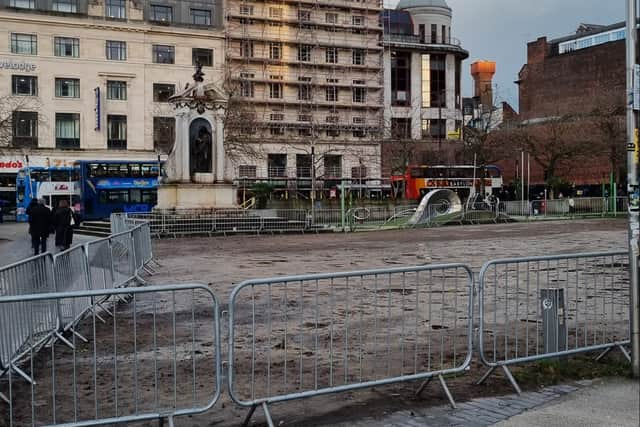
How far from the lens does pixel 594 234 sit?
1056 inches

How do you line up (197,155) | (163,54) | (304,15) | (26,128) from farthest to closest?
(304,15) → (163,54) → (26,128) → (197,155)

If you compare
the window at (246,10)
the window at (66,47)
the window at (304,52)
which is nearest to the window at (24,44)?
the window at (66,47)

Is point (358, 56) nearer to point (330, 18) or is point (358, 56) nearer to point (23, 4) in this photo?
point (330, 18)

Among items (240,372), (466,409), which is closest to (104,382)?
(240,372)

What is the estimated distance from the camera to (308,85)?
2749 inches

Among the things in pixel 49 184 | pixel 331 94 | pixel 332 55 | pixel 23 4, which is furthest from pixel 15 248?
pixel 332 55

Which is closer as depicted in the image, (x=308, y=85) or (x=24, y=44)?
(x=24, y=44)

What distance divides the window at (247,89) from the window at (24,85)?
18416 mm

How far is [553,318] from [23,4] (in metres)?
60.1

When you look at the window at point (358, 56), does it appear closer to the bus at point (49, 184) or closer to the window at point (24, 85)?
the window at point (24, 85)

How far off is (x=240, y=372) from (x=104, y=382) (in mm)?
1293

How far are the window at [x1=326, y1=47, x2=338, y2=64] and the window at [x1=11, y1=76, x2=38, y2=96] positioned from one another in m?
29.2

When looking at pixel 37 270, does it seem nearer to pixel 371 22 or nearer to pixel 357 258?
pixel 357 258

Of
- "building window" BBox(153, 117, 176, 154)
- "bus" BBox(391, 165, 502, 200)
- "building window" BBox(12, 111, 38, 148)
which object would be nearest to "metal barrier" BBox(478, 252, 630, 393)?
"bus" BBox(391, 165, 502, 200)
